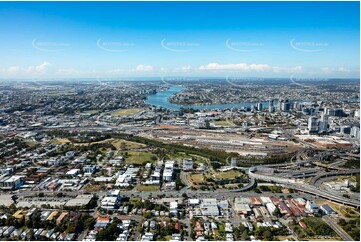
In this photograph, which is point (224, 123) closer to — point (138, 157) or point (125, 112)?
Answer: point (125, 112)

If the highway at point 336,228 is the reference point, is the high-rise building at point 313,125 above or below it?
above

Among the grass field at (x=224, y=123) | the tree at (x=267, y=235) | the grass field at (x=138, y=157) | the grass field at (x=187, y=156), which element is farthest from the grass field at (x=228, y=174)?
the grass field at (x=224, y=123)

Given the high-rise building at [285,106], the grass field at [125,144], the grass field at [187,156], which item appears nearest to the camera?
the grass field at [187,156]

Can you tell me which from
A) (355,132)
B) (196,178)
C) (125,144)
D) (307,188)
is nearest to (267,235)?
(307,188)

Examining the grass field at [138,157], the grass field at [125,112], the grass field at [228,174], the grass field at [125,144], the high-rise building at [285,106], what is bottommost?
the grass field at [228,174]

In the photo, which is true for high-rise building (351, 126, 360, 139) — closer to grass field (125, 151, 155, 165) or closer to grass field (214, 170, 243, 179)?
grass field (214, 170, 243, 179)

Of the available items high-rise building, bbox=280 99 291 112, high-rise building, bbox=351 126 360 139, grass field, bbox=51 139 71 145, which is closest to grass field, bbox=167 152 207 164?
grass field, bbox=51 139 71 145

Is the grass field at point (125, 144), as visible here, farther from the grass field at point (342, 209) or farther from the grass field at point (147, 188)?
the grass field at point (342, 209)
